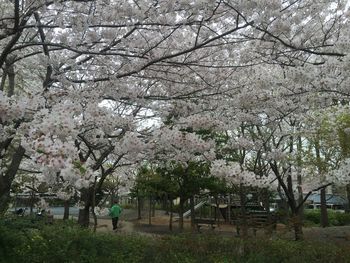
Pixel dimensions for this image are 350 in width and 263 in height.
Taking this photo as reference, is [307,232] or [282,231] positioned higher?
[282,231]

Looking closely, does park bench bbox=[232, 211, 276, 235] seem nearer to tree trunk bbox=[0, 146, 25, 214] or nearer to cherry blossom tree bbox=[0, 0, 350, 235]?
cherry blossom tree bbox=[0, 0, 350, 235]

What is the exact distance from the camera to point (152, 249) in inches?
296

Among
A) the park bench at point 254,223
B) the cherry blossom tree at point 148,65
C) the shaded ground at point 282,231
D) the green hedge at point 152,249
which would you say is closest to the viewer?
the cherry blossom tree at point 148,65

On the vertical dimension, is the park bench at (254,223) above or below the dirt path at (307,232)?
above

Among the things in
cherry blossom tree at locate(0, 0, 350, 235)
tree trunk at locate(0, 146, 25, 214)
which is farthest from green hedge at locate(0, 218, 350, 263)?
cherry blossom tree at locate(0, 0, 350, 235)

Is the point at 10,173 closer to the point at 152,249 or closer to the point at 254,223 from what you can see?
the point at 152,249

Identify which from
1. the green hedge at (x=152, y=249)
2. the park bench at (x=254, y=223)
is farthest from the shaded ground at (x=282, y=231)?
the green hedge at (x=152, y=249)

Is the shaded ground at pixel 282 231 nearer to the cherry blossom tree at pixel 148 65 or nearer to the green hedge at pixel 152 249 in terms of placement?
the green hedge at pixel 152 249

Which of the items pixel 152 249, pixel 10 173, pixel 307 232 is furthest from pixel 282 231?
pixel 307 232

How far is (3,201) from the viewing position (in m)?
7.33

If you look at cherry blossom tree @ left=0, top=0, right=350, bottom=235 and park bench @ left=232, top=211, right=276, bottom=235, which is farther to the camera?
park bench @ left=232, top=211, right=276, bottom=235

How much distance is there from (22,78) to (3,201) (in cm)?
354

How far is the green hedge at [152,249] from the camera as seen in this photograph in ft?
21.5

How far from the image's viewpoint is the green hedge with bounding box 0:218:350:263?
655cm
